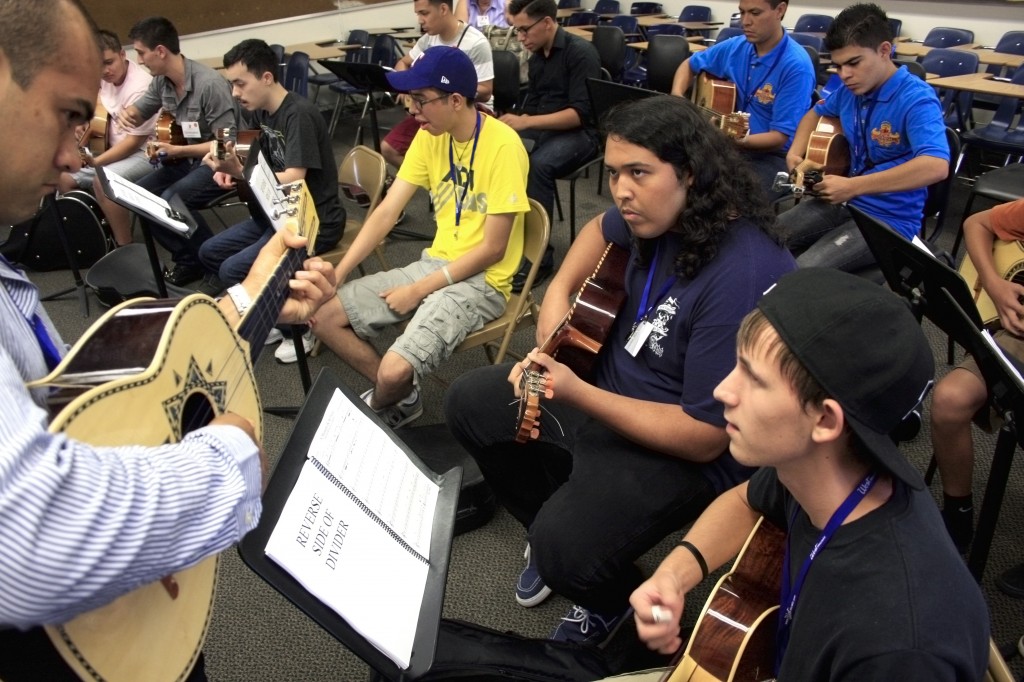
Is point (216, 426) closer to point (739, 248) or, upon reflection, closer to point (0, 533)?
point (0, 533)

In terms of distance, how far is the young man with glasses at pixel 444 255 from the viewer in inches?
99.6

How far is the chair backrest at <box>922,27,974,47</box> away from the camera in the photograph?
6.15m

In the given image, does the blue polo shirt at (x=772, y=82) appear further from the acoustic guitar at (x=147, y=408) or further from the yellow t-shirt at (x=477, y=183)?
the acoustic guitar at (x=147, y=408)

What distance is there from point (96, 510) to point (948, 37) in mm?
7514

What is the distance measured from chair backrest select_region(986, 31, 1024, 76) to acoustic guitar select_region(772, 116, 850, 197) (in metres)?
3.67

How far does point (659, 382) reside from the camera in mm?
1798

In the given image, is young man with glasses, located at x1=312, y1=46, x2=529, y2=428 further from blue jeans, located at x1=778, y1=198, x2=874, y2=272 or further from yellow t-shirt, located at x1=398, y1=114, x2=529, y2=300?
blue jeans, located at x1=778, y1=198, x2=874, y2=272

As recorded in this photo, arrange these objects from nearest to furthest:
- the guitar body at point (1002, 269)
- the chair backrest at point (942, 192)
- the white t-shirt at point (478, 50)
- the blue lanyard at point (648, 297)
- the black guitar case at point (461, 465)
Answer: the blue lanyard at point (648, 297)
the guitar body at point (1002, 269)
the black guitar case at point (461, 465)
the chair backrest at point (942, 192)
the white t-shirt at point (478, 50)

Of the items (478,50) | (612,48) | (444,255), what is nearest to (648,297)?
(444,255)

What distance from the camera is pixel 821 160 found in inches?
121

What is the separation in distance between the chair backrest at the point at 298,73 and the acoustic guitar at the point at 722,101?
3772 millimetres

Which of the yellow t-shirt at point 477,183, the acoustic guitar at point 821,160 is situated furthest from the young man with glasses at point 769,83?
the yellow t-shirt at point 477,183

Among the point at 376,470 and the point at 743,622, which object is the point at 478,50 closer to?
the point at 376,470

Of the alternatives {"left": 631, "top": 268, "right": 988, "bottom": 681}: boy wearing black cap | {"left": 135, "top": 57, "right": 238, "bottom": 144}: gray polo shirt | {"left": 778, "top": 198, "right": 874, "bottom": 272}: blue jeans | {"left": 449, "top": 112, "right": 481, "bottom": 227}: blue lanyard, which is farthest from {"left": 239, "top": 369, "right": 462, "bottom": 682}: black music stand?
{"left": 135, "top": 57, "right": 238, "bottom": 144}: gray polo shirt
